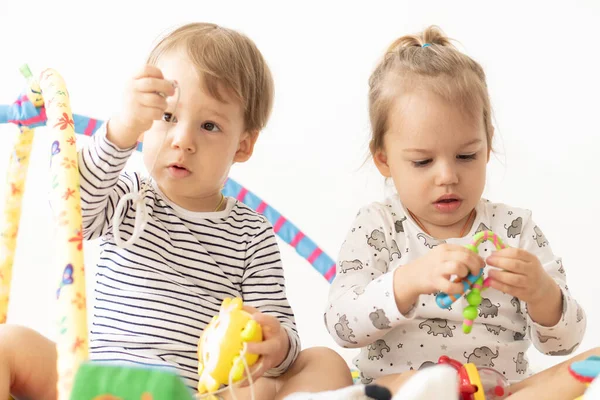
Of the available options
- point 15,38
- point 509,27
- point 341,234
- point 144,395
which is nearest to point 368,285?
point 144,395

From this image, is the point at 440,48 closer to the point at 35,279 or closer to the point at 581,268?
the point at 581,268

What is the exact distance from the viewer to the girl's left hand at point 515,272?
0.96 metres

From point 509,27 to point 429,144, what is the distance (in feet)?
3.37

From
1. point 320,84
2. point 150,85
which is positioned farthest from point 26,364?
point 320,84

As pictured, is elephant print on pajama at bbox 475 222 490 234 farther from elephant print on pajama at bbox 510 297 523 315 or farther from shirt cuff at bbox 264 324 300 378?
shirt cuff at bbox 264 324 300 378

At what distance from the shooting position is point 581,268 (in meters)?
1.96

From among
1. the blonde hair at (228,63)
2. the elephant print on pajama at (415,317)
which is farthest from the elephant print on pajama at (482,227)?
the blonde hair at (228,63)

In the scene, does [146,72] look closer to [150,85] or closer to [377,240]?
[150,85]

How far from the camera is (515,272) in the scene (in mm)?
962

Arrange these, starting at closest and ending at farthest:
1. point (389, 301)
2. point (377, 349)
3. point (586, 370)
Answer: point (586, 370) < point (389, 301) < point (377, 349)

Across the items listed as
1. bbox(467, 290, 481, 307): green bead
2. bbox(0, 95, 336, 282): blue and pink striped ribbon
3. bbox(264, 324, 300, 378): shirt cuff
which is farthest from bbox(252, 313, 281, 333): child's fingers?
bbox(0, 95, 336, 282): blue and pink striped ribbon

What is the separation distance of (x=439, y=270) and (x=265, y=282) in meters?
0.29

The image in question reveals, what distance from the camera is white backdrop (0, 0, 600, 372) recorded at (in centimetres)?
200

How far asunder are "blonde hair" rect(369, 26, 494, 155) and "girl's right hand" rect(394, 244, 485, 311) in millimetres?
252
